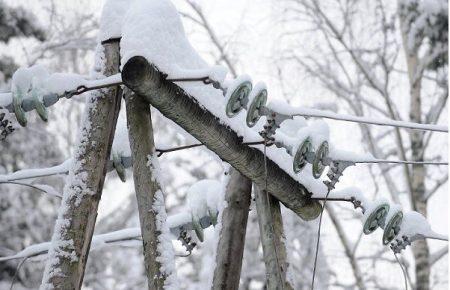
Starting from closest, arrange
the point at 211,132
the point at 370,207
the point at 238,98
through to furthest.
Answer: the point at 238,98 < the point at 211,132 < the point at 370,207

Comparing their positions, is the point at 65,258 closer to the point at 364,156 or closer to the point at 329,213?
the point at 364,156

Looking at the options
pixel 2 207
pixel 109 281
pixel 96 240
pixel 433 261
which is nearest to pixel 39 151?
pixel 2 207

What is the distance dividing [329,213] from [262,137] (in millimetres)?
8349

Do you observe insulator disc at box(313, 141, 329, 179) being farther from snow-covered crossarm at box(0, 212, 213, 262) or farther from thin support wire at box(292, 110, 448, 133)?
snow-covered crossarm at box(0, 212, 213, 262)

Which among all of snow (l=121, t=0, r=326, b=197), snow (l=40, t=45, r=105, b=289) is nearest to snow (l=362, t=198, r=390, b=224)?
snow (l=121, t=0, r=326, b=197)

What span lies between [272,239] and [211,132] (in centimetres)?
66

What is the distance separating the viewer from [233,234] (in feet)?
10.9

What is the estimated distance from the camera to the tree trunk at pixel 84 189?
8.48 feet

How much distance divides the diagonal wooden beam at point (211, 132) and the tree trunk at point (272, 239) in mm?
80

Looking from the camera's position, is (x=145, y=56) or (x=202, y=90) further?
(x=202, y=90)

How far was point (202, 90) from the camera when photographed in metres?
2.78

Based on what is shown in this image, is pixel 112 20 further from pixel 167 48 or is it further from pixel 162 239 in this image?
pixel 162 239

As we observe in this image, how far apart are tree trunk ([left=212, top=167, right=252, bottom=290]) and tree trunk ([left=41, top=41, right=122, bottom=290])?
2.58 feet

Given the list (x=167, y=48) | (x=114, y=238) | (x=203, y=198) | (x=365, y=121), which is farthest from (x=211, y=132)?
(x=114, y=238)
